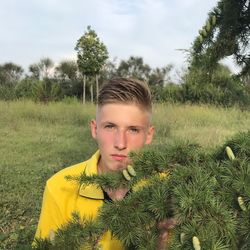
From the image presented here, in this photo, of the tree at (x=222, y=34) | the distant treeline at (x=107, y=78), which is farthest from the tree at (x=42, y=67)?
the tree at (x=222, y=34)

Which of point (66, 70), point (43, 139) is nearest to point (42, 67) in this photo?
point (66, 70)

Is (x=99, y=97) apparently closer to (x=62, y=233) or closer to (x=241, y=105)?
(x=62, y=233)

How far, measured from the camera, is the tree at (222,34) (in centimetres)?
258

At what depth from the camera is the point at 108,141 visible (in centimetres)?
191

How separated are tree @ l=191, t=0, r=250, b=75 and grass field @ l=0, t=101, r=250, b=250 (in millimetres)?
491

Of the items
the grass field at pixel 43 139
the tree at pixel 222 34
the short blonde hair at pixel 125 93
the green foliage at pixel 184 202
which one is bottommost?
the grass field at pixel 43 139

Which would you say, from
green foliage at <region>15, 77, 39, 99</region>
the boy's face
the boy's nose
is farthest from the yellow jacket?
green foliage at <region>15, 77, 39, 99</region>

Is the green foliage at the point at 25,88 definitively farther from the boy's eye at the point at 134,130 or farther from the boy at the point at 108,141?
the boy's eye at the point at 134,130

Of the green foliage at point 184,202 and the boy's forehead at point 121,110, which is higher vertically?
the boy's forehead at point 121,110

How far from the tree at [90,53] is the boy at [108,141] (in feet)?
65.0

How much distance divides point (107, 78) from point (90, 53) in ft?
55.4

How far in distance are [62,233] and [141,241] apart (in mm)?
238

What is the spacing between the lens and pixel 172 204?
1.10 metres

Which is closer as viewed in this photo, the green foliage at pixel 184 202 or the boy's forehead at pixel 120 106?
the green foliage at pixel 184 202
